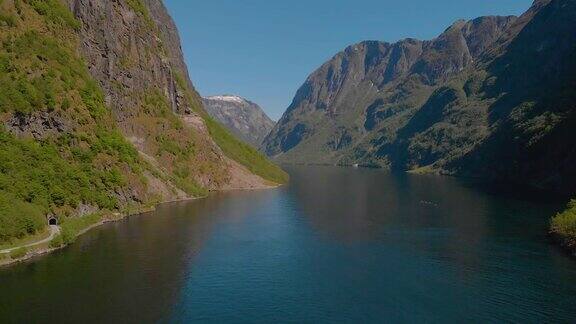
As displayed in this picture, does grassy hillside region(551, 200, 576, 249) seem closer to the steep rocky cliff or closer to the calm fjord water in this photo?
the calm fjord water

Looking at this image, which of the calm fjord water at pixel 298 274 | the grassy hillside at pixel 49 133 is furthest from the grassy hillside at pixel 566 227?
the grassy hillside at pixel 49 133

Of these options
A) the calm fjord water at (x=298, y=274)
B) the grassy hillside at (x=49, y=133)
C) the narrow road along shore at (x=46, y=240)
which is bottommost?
the calm fjord water at (x=298, y=274)

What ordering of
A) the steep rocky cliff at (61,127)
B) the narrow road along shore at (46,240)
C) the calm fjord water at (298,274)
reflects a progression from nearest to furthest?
the calm fjord water at (298,274), the narrow road along shore at (46,240), the steep rocky cliff at (61,127)

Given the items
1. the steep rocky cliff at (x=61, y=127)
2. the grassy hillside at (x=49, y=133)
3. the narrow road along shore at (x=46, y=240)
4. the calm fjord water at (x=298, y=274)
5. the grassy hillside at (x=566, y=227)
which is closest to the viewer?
the calm fjord water at (x=298, y=274)

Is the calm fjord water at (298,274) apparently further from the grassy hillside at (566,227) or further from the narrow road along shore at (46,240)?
the narrow road along shore at (46,240)

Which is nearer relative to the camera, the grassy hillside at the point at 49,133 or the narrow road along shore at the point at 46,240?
the narrow road along shore at the point at 46,240

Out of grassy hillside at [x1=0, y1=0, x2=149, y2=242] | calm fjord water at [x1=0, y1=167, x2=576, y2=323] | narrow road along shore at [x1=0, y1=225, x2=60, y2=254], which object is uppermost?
grassy hillside at [x1=0, y1=0, x2=149, y2=242]

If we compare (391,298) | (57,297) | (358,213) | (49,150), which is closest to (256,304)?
→ (391,298)

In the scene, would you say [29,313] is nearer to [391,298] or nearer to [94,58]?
[391,298]

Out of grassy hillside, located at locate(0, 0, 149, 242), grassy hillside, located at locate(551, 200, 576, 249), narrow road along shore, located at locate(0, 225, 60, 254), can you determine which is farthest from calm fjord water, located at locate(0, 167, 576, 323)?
grassy hillside, located at locate(0, 0, 149, 242)
